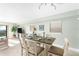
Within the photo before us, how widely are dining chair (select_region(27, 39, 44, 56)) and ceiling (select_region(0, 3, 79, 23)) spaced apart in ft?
1.17

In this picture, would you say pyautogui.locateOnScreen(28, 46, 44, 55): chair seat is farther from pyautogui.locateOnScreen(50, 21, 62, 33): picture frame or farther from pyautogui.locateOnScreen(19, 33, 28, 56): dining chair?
pyautogui.locateOnScreen(50, 21, 62, 33): picture frame

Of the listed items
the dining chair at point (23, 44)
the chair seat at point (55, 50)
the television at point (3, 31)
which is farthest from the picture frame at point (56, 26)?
the television at point (3, 31)

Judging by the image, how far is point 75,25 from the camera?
1265 millimetres

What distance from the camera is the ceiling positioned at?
1271mm

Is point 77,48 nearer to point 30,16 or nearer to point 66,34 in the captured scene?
point 66,34

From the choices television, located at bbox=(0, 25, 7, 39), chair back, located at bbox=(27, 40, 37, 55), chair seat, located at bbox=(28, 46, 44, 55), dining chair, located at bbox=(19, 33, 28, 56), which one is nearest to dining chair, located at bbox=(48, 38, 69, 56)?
chair seat, located at bbox=(28, 46, 44, 55)

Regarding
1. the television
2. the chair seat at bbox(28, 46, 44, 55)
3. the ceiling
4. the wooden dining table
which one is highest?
the ceiling

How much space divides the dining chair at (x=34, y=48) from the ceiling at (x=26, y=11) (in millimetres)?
356

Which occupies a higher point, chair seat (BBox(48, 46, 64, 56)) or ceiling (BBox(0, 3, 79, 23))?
ceiling (BBox(0, 3, 79, 23))

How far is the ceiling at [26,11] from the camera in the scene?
1.27m

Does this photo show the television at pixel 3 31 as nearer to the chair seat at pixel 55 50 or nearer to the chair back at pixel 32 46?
the chair back at pixel 32 46

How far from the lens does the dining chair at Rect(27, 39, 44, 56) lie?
1359 mm

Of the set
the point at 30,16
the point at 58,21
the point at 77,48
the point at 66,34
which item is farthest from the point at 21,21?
the point at 77,48

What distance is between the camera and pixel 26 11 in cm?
131
